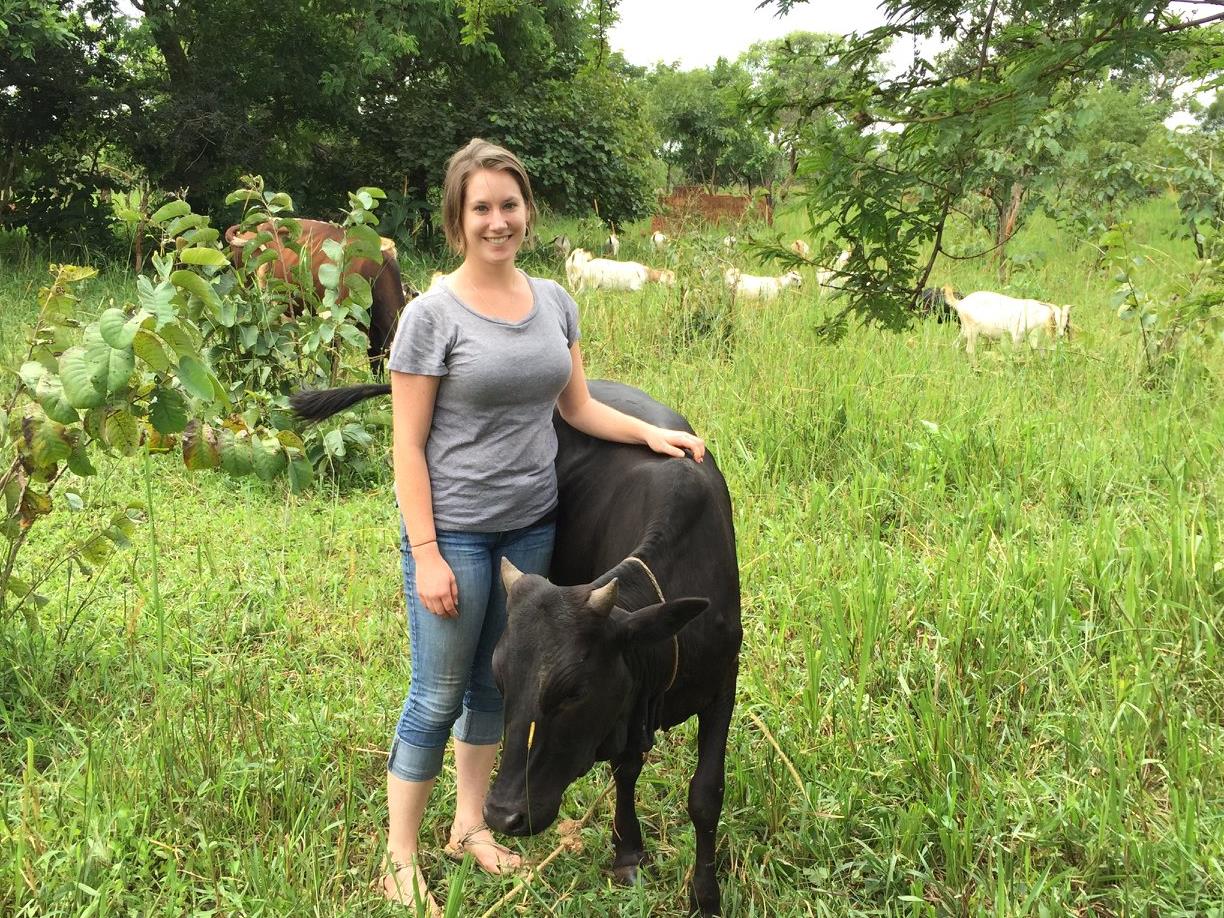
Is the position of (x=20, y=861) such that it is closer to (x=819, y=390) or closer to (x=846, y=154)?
(x=846, y=154)

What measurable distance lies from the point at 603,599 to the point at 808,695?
1237mm

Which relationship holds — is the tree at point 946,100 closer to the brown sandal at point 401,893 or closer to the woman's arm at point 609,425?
the woman's arm at point 609,425

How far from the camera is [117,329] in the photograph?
2.21 metres

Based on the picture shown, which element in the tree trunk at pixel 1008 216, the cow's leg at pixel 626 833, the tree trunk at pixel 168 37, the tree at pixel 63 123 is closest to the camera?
the cow's leg at pixel 626 833

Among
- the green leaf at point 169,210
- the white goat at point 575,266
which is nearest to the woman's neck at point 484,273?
the green leaf at point 169,210

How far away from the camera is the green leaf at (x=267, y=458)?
Result: 2730 mm

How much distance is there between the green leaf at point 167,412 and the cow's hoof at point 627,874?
1.68 metres

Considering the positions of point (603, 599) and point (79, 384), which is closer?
point (603, 599)

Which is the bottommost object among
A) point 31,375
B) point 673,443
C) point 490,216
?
point 673,443

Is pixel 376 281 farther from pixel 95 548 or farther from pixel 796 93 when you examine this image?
pixel 796 93

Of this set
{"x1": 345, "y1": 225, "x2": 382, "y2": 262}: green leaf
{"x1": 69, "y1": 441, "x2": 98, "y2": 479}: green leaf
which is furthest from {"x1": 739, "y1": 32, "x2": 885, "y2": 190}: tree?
{"x1": 345, "y1": 225, "x2": 382, "y2": 262}: green leaf

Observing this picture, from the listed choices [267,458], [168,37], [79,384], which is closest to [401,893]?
[267,458]

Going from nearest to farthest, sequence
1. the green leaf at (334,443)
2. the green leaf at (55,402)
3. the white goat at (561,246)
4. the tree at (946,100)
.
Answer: the tree at (946,100)
the green leaf at (55,402)
the green leaf at (334,443)
the white goat at (561,246)

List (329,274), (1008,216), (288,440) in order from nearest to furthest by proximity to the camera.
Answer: (288,440), (329,274), (1008,216)
